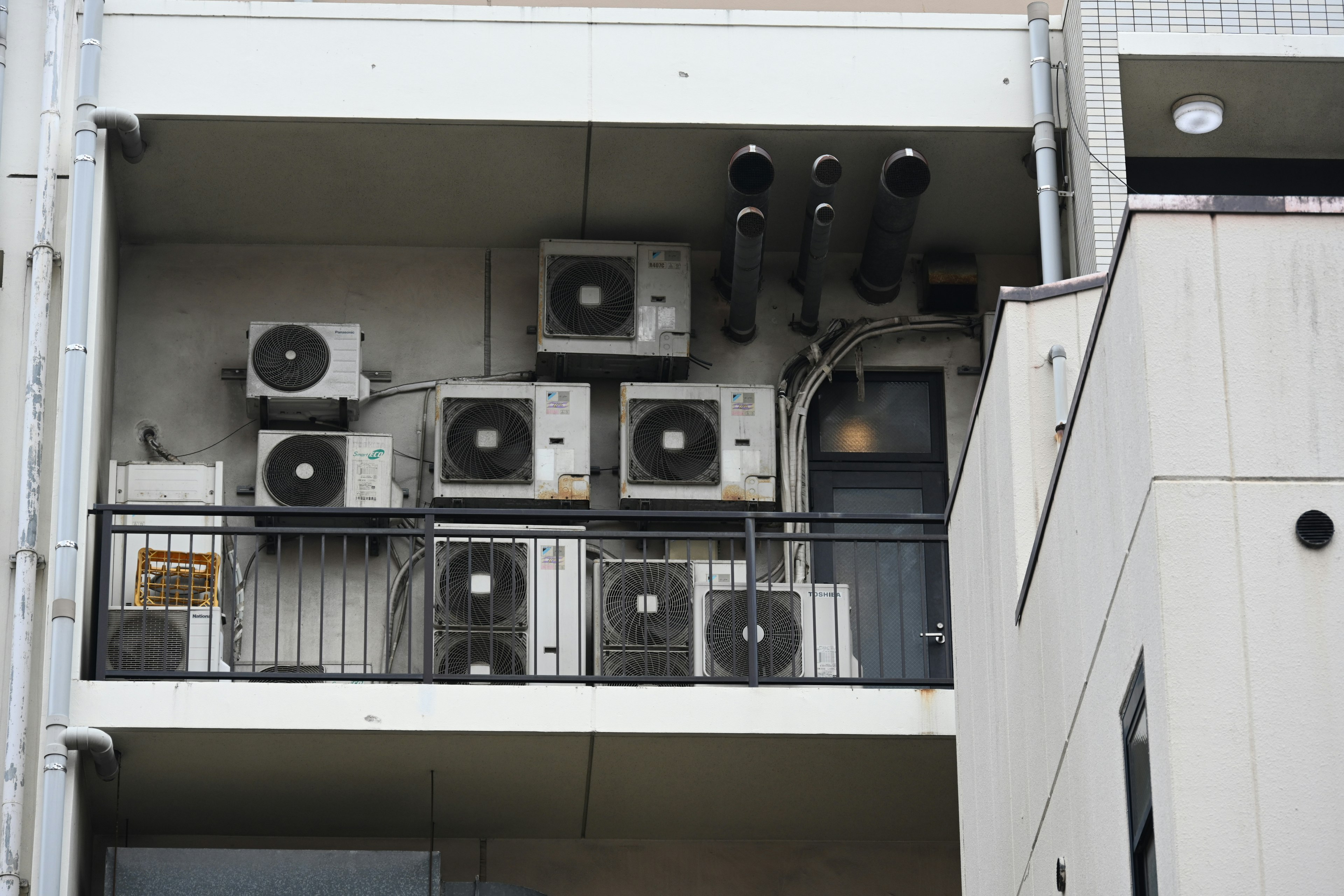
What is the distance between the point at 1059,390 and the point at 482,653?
461 cm

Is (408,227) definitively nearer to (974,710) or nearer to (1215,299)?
(974,710)

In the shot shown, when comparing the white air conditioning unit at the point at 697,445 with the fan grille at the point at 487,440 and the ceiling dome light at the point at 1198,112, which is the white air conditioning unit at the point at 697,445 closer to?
the fan grille at the point at 487,440

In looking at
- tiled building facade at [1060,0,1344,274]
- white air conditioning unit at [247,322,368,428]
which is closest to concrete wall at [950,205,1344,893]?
tiled building facade at [1060,0,1344,274]

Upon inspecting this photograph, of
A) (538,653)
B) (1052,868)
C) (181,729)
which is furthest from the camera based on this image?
(538,653)

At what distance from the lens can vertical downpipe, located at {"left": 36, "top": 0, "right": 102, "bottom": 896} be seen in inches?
338

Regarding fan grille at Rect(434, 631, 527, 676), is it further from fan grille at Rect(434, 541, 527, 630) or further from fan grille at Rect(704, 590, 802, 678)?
fan grille at Rect(704, 590, 802, 678)

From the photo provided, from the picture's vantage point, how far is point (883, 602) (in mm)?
10672

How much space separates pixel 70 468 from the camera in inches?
358

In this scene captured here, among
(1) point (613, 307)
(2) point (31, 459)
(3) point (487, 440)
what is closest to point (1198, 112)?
(1) point (613, 307)

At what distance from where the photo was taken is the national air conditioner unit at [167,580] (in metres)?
9.32

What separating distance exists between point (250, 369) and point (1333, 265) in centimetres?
741

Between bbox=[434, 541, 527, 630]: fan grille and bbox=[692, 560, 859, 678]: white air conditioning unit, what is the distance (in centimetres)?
92

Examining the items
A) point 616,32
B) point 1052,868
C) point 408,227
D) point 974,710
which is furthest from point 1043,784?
point 408,227

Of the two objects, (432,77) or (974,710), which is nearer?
(974,710)
